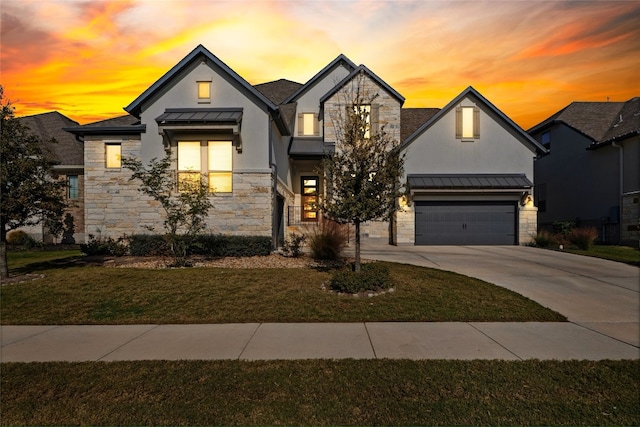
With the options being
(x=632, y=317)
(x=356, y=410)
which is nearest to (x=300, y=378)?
(x=356, y=410)

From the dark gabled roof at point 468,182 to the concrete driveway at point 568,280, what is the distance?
14.4 ft

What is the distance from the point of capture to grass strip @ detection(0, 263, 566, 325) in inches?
287

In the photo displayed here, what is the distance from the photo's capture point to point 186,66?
1619cm

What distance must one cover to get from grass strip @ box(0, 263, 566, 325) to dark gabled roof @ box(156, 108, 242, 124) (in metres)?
7.14

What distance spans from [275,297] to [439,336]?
3.96 meters

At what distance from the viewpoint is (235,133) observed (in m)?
15.4

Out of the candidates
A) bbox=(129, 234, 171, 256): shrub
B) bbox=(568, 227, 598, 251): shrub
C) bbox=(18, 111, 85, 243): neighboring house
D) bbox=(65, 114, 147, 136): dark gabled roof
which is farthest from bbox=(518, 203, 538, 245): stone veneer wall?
bbox=(18, 111, 85, 243): neighboring house

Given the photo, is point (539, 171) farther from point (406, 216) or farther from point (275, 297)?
point (275, 297)

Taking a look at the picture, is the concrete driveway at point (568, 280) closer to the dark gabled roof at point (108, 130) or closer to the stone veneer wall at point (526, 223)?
the stone veneer wall at point (526, 223)

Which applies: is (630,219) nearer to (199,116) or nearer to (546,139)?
(546,139)

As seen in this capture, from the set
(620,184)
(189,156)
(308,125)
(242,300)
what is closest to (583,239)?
(620,184)

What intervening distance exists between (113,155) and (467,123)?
18870mm

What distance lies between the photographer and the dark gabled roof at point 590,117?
2380 cm

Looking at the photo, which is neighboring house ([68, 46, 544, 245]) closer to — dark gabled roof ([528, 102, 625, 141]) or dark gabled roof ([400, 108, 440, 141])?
dark gabled roof ([400, 108, 440, 141])
